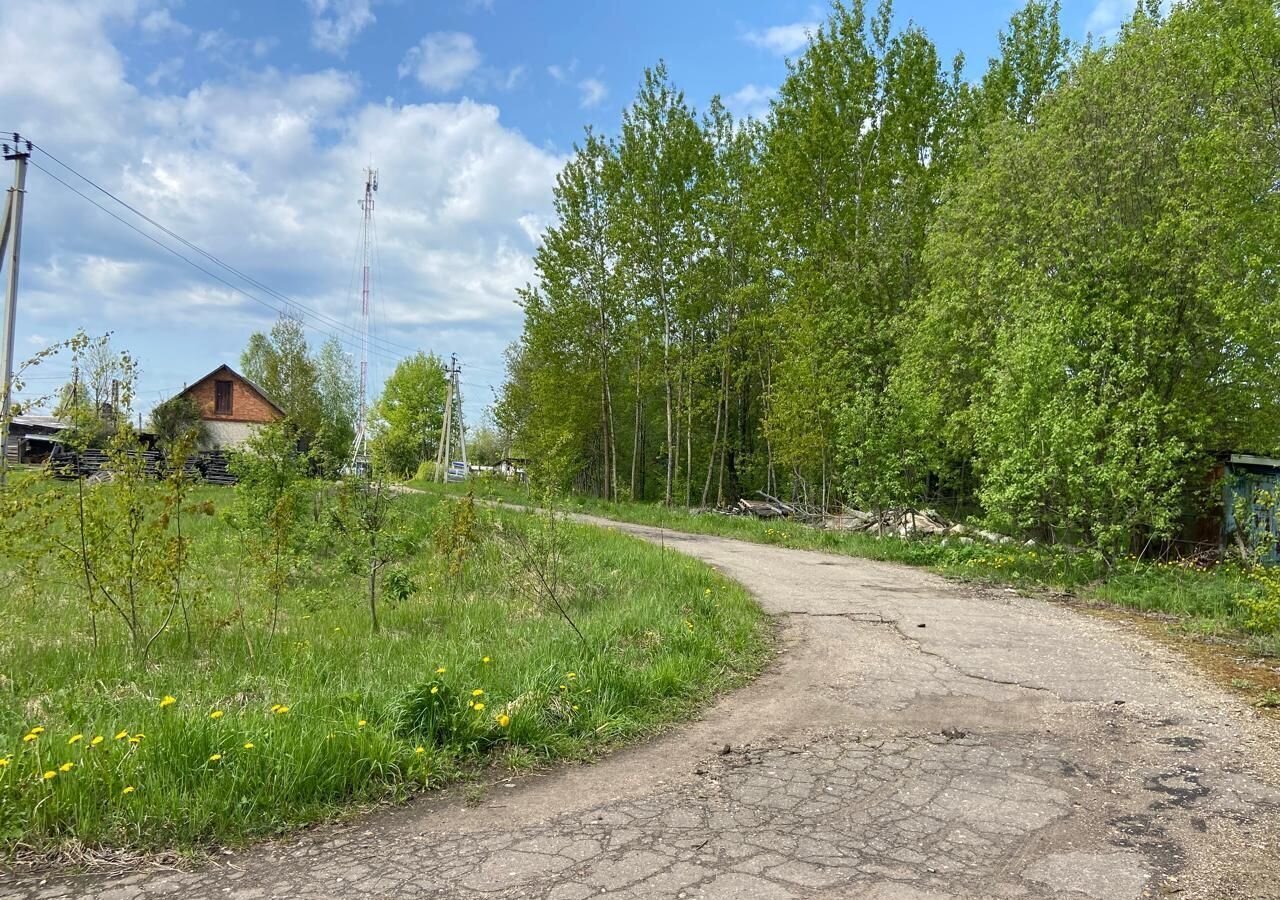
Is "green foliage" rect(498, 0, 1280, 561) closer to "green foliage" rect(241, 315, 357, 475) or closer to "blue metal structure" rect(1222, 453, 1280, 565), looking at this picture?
"blue metal structure" rect(1222, 453, 1280, 565)

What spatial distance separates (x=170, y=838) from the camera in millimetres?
3504

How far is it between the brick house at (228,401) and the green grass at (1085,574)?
140 ft

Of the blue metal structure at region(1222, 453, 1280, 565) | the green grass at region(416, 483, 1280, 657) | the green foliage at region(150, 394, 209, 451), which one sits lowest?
the green grass at region(416, 483, 1280, 657)

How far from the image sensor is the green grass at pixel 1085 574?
843cm

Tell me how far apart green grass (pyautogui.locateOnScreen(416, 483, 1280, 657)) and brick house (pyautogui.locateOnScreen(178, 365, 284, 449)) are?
42672 millimetres

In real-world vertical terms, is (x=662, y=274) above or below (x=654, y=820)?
above

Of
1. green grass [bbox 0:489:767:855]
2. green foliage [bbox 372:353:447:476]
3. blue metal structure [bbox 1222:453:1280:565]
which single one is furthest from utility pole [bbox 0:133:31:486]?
green foliage [bbox 372:353:447:476]

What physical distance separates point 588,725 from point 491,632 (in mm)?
2344

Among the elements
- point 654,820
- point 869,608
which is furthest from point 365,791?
point 869,608

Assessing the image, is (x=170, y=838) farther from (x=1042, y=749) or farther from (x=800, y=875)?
(x=1042, y=749)

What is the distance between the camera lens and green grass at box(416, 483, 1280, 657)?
8.43 meters

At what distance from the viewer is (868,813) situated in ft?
12.7

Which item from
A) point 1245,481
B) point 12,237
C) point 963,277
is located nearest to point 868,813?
point 1245,481

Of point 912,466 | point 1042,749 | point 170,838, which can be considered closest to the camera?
point 170,838
